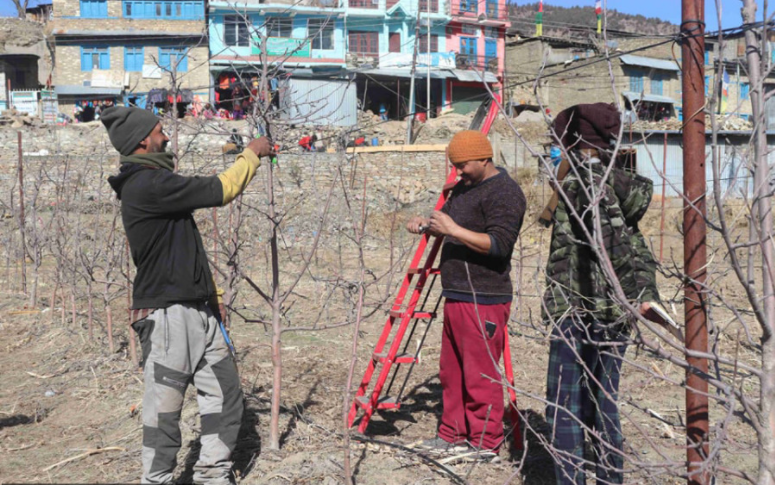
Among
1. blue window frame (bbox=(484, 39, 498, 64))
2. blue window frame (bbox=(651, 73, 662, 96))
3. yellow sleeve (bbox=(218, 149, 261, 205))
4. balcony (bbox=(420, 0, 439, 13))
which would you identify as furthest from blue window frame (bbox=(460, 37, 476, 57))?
yellow sleeve (bbox=(218, 149, 261, 205))

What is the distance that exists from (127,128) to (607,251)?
7.15 ft

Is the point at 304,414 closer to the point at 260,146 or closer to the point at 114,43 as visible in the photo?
the point at 260,146

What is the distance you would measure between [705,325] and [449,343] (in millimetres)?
1646

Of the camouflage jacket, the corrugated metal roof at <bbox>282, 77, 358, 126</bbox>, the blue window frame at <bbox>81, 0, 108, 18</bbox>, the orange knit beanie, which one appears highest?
the blue window frame at <bbox>81, 0, 108, 18</bbox>

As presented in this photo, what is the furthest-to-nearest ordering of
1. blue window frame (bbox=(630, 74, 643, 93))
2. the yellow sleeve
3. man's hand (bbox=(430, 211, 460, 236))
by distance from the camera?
blue window frame (bbox=(630, 74, 643, 93)) → man's hand (bbox=(430, 211, 460, 236)) → the yellow sleeve

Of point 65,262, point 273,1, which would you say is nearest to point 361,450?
point 65,262

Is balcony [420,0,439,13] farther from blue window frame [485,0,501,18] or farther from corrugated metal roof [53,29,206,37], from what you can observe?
corrugated metal roof [53,29,206,37]

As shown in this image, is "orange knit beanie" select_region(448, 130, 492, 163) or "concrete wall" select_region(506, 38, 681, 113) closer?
"orange knit beanie" select_region(448, 130, 492, 163)

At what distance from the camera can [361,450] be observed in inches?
157

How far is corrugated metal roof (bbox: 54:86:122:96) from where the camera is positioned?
35.0 meters

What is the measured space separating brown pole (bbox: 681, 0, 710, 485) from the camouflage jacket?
0.55m

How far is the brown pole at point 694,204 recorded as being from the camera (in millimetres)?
2477

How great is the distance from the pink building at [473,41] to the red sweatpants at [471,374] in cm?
3527

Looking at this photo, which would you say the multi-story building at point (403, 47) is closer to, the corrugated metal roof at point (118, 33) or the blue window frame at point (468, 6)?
the blue window frame at point (468, 6)
